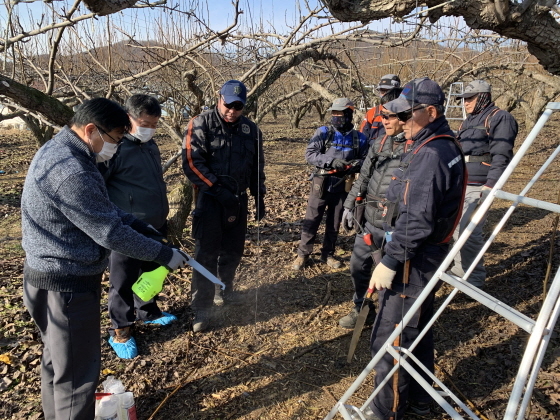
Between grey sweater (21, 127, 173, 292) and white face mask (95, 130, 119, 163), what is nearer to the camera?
grey sweater (21, 127, 173, 292)

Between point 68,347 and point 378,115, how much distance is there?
4.18 m

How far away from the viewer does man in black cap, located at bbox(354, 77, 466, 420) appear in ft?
7.46

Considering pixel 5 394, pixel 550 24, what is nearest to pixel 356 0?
pixel 550 24

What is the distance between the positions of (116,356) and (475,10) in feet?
12.9

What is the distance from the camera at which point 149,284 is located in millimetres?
→ 2525

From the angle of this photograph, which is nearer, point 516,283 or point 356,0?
point 356,0

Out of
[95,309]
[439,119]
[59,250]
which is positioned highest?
[439,119]

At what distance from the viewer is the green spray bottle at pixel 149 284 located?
251 cm

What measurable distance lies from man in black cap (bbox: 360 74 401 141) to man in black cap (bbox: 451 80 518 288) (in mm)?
793

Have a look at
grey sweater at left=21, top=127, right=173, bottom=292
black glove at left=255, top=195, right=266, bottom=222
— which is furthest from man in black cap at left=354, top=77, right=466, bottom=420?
black glove at left=255, top=195, right=266, bottom=222

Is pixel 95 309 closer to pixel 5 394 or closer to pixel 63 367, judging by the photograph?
pixel 63 367

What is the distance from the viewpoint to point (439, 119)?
7.91 feet

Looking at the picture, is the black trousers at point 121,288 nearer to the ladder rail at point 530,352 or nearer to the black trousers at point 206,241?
the black trousers at point 206,241

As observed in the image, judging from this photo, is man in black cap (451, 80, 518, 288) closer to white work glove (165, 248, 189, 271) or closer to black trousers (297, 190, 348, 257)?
black trousers (297, 190, 348, 257)
